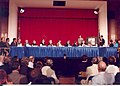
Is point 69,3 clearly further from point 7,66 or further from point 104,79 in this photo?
point 104,79

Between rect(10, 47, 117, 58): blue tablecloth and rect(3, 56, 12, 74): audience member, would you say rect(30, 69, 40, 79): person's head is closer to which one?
rect(3, 56, 12, 74): audience member

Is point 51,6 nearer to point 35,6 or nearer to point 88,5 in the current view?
point 35,6

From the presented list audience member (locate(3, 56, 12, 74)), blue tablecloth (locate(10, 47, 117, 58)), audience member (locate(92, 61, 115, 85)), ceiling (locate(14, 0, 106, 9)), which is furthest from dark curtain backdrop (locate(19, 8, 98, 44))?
audience member (locate(92, 61, 115, 85))

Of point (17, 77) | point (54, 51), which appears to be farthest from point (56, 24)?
point (17, 77)

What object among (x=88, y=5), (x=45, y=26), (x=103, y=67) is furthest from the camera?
(x=45, y=26)

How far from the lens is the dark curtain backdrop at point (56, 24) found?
13391 mm

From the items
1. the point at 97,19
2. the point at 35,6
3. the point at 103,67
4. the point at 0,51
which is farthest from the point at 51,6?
the point at 103,67

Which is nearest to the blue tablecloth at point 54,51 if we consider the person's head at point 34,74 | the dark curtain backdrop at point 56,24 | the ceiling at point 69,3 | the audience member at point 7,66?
the audience member at point 7,66

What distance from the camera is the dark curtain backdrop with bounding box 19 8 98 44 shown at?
43.9ft

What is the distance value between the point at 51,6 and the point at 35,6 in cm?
80

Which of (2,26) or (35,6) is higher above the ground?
(35,6)

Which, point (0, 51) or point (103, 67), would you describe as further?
point (0, 51)

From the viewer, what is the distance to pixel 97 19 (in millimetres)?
13492

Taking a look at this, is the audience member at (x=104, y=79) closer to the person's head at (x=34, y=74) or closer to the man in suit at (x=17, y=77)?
the person's head at (x=34, y=74)
